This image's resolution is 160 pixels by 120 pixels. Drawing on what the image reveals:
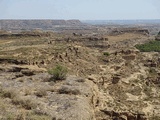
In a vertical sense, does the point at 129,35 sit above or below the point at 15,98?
below

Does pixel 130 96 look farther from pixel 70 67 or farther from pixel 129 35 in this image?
pixel 129 35

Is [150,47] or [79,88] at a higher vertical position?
[79,88]

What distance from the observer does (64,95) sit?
12391mm

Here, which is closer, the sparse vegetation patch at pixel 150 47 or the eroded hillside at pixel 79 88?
the eroded hillside at pixel 79 88

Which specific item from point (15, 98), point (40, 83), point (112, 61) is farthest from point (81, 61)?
point (15, 98)

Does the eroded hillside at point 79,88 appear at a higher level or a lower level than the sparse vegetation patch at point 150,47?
higher

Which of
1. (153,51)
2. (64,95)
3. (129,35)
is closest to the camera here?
(64,95)

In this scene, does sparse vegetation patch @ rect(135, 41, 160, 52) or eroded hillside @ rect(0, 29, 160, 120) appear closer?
eroded hillside @ rect(0, 29, 160, 120)

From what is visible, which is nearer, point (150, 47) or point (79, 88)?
point (79, 88)

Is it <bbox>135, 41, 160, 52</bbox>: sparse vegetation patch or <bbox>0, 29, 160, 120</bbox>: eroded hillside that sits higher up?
<bbox>0, 29, 160, 120</bbox>: eroded hillside

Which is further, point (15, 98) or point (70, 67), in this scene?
point (70, 67)

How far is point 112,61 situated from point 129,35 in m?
48.7

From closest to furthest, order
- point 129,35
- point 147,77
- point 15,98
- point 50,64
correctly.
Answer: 1. point 15,98
2. point 50,64
3. point 147,77
4. point 129,35

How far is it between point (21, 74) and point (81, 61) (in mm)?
15304
